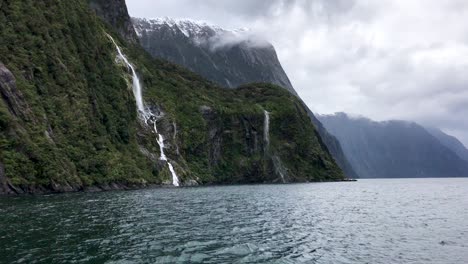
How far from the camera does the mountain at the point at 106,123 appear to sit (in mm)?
86125

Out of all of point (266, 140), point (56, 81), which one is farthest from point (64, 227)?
point (266, 140)

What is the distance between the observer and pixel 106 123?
400ft

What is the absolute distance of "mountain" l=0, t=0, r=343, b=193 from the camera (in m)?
86.1

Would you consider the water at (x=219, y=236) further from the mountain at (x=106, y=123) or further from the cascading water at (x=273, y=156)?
the cascading water at (x=273, y=156)

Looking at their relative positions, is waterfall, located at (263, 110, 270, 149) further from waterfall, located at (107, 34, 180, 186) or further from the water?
the water

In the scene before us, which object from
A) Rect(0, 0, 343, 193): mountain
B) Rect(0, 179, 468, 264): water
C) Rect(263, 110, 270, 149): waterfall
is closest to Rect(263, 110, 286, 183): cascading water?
Rect(263, 110, 270, 149): waterfall

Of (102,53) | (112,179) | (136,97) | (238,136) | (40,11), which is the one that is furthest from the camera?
(238,136)

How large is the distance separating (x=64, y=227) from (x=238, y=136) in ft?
481

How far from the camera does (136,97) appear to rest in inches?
6029

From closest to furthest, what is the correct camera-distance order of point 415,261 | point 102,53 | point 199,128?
point 415,261, point 102,53, point 199,128

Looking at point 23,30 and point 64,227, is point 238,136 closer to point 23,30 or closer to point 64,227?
point 23,30

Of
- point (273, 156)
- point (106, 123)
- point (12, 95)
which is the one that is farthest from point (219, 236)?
point (273, 156)

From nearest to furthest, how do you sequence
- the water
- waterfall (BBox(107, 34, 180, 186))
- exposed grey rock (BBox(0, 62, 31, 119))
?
the water < exposed grey rock (BBox(0, 62, 31, 119)) < waterfall (BBox(107, 34, 180, 186))

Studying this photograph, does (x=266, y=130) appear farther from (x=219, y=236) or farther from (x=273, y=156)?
(x=219, y=236)
